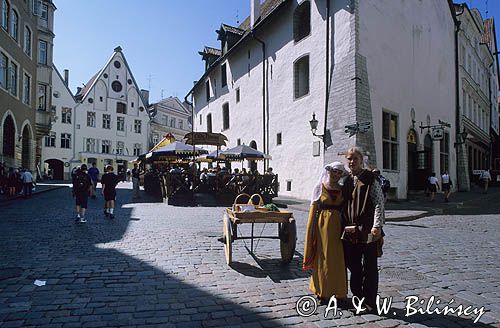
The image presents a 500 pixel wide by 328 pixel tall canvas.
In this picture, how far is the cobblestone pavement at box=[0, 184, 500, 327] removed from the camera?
12.7 feet

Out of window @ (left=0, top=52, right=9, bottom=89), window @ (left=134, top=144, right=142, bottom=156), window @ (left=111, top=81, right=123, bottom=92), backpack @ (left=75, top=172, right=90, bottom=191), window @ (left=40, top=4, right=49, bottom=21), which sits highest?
window @ (left=40, top=4, right=49, bottom=21)

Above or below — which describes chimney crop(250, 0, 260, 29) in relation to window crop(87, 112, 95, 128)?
above

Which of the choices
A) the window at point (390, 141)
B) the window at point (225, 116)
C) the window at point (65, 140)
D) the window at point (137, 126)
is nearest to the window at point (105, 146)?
the window at point (65, 140)

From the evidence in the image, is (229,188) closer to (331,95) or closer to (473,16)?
(331,95)

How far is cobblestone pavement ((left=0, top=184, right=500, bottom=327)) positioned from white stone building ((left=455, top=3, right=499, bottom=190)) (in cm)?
2060

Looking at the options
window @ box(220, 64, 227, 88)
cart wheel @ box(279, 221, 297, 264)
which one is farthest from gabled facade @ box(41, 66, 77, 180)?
cart wheel @ box(279, 221, 297, 264)

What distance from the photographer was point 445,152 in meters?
24.1

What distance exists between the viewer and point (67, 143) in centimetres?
4722

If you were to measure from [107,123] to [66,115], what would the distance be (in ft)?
16.8

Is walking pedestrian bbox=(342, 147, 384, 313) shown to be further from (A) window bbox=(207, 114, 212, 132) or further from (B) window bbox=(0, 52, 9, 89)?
(A) window bbox=(207, 114, 212, 132)

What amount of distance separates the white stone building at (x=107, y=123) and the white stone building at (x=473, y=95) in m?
39.7

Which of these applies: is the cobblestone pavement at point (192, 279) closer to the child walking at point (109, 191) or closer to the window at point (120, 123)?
the child walking at point (109, 191)

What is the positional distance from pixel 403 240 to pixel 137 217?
7.44 m

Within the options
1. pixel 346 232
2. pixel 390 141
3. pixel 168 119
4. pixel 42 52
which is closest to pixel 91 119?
pixel 168 119
